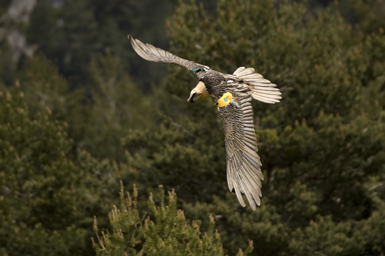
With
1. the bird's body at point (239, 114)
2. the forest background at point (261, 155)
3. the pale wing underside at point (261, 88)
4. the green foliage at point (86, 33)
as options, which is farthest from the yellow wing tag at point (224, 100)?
the green foliage at point (86, 33)

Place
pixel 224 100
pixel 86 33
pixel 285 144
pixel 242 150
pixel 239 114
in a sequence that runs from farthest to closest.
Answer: pixel 86 33 → pixel 285 144 → pixel 224 100 → pixel 239 114 → pixel 242 150

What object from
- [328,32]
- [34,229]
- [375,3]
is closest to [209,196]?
[34,229]

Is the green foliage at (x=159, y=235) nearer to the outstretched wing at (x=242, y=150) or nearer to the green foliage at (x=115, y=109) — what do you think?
the outstretched wing at (x=242, y=150)

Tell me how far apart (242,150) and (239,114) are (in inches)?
23.6

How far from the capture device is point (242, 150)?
789 cm

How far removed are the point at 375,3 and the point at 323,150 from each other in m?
9.68

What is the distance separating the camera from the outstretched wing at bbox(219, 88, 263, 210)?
726cm

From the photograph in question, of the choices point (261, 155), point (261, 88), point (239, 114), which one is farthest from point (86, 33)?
point (239, 114)

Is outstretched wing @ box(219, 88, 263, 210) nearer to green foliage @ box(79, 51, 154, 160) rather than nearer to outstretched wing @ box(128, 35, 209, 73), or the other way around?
outstretched wing @ box(128, 35, 209, 73)

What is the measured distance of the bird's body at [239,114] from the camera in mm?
7316

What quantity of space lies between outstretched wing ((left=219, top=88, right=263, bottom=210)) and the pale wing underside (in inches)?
10.5

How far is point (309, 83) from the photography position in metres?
15.3

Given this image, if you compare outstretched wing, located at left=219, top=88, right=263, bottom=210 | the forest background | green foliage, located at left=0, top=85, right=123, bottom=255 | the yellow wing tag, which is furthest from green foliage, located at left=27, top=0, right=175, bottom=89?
outstretched wing, located at left=219, top=88, right=263, bottom=210

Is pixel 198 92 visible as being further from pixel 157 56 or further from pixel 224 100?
pixel 157 56
